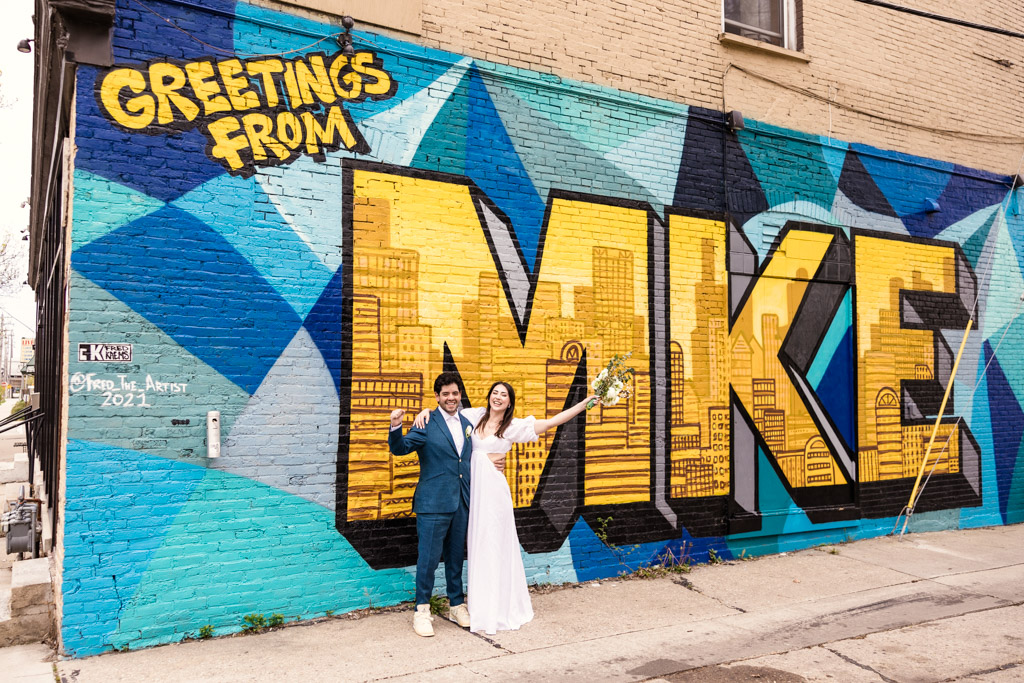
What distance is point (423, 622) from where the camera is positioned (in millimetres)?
5551

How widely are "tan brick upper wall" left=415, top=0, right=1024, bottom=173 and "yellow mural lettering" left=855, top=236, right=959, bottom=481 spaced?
137 centimetres

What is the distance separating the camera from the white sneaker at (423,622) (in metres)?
5.51

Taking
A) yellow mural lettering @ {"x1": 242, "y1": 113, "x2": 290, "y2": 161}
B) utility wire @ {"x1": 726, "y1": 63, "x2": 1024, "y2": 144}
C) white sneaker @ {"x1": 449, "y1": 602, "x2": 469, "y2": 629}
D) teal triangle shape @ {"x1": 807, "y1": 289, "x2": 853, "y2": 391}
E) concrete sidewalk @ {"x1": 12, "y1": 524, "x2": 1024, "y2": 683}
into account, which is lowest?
concrete sidewalk @ {"x1": 12, "y1": 524, "x2": 1024, "y2": 683}

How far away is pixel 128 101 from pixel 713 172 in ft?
17.7

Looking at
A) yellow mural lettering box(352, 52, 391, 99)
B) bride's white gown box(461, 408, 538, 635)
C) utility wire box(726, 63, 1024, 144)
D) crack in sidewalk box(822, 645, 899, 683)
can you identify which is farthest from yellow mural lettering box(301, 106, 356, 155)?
crack in sidewalk box(822, 645, 899, 683)

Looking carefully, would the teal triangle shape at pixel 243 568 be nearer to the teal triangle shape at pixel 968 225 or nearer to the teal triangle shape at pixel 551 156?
the teal triangle shape at pixel 551 156

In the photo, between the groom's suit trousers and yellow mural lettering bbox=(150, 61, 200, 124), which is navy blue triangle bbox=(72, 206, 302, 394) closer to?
yellow mural lettering bbox=(150, 61, 200, 124)

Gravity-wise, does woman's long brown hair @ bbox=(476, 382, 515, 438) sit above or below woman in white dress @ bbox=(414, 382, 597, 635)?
above

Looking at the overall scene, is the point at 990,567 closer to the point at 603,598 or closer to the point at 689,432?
the point at 689,432

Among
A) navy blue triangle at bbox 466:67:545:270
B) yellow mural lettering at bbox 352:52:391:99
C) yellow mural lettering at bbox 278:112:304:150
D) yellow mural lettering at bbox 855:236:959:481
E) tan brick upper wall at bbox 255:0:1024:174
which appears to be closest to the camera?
yellow mural lettering at bbox 278:112:304:150

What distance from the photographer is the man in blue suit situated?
18.4 ft

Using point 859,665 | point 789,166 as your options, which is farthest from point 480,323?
point 789,166

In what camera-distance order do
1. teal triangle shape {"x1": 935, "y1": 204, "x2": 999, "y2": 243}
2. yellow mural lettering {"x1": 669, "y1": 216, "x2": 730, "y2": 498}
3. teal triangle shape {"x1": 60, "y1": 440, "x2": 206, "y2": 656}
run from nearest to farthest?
1. teal triangle shape {"x1": 60, "y1": 440, "x2": 206, "y2": 656}
2. yellow mural lettering {"x1": 669, "y1": 216, "x2": 730, "y2": 498}
3. teal triangle shape {"x1": 935, "y1": 204, "x2": 999, "y2": 243}

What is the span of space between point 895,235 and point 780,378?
8.44ft
